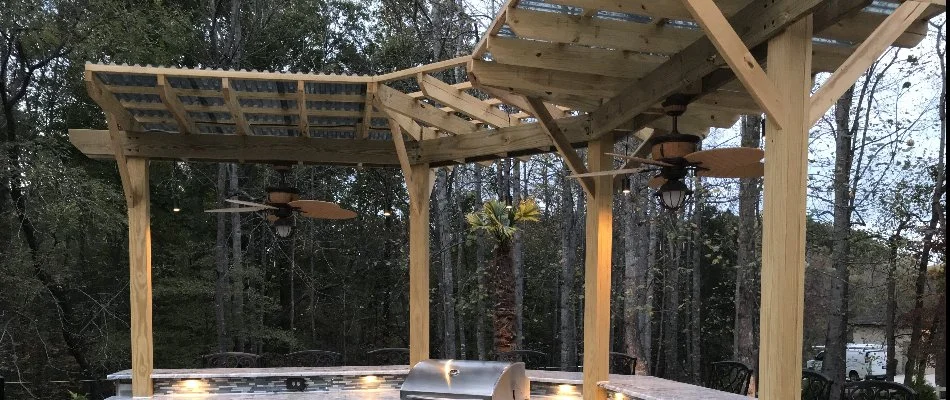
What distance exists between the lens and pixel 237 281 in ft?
37.7

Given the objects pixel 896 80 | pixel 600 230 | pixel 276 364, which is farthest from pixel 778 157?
pixel 276 364

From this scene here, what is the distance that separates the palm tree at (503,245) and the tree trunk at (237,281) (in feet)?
14.6

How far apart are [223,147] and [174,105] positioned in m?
1.03

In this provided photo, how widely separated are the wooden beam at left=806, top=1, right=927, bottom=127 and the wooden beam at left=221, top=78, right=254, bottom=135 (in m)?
4.01

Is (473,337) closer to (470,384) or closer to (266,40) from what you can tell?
(266,40)

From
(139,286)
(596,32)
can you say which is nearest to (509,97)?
(596,32)

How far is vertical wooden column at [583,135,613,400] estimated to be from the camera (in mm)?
5262

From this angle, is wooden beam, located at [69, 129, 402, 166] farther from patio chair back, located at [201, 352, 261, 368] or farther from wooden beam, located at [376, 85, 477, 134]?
patio chair back, located at [201, 352, 261, 368]

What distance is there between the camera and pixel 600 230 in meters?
5.25

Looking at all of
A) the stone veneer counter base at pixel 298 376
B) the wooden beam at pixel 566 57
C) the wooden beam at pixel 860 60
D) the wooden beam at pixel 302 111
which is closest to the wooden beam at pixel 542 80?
the wooden beam at pixel 566 57

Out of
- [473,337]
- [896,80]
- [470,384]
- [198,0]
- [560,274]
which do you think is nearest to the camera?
[470,384]

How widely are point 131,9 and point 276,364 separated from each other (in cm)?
567

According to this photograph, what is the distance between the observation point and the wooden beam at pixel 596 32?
11.7ft

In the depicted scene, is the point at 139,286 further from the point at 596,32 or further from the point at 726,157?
the point at 726,157
